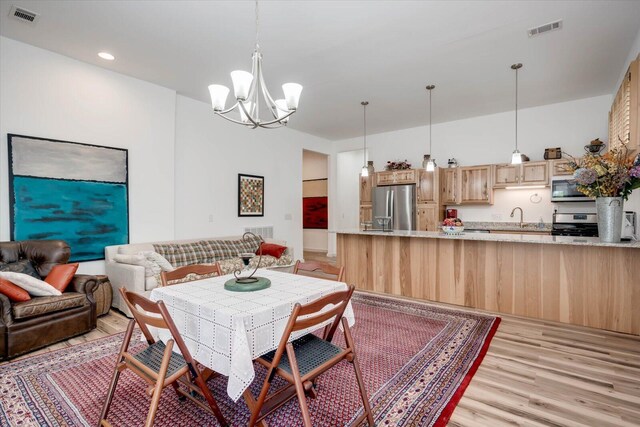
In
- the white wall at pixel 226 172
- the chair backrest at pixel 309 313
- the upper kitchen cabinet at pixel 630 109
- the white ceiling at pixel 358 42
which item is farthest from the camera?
the white wall at pixel 226 172

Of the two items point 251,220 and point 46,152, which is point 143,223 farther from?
point 251,220

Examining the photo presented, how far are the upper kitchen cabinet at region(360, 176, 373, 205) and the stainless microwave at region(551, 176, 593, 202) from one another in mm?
3463

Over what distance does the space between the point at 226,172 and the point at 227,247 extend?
1437 mm

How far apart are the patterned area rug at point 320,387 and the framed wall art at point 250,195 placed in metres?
3.31

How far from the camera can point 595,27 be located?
318 centimetres

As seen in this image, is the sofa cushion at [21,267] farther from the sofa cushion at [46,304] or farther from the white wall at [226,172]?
the white wall at [226,172]

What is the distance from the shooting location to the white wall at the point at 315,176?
9422 millimetres

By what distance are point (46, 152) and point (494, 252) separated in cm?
543

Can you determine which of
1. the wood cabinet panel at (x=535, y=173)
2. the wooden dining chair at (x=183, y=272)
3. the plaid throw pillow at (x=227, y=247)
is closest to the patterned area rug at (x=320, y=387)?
the wooden dining chair at (x=183, y=272)

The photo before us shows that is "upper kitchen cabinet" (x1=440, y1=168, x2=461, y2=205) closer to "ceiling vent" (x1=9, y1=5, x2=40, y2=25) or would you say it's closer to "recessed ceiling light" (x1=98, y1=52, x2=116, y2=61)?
"recessed ceiling light" (x1=98, y1=52, x2=116, y2=61)

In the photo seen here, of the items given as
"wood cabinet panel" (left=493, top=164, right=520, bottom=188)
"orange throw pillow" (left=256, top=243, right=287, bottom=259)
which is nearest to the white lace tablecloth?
"orange throw pillow" (left=256, top=243, right=287, bottom=259)

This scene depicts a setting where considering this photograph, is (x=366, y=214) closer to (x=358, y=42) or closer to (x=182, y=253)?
(x=182, y=253)

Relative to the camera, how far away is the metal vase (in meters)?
3.08

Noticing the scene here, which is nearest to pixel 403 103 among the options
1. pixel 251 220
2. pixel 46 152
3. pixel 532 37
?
pixel 532 37
